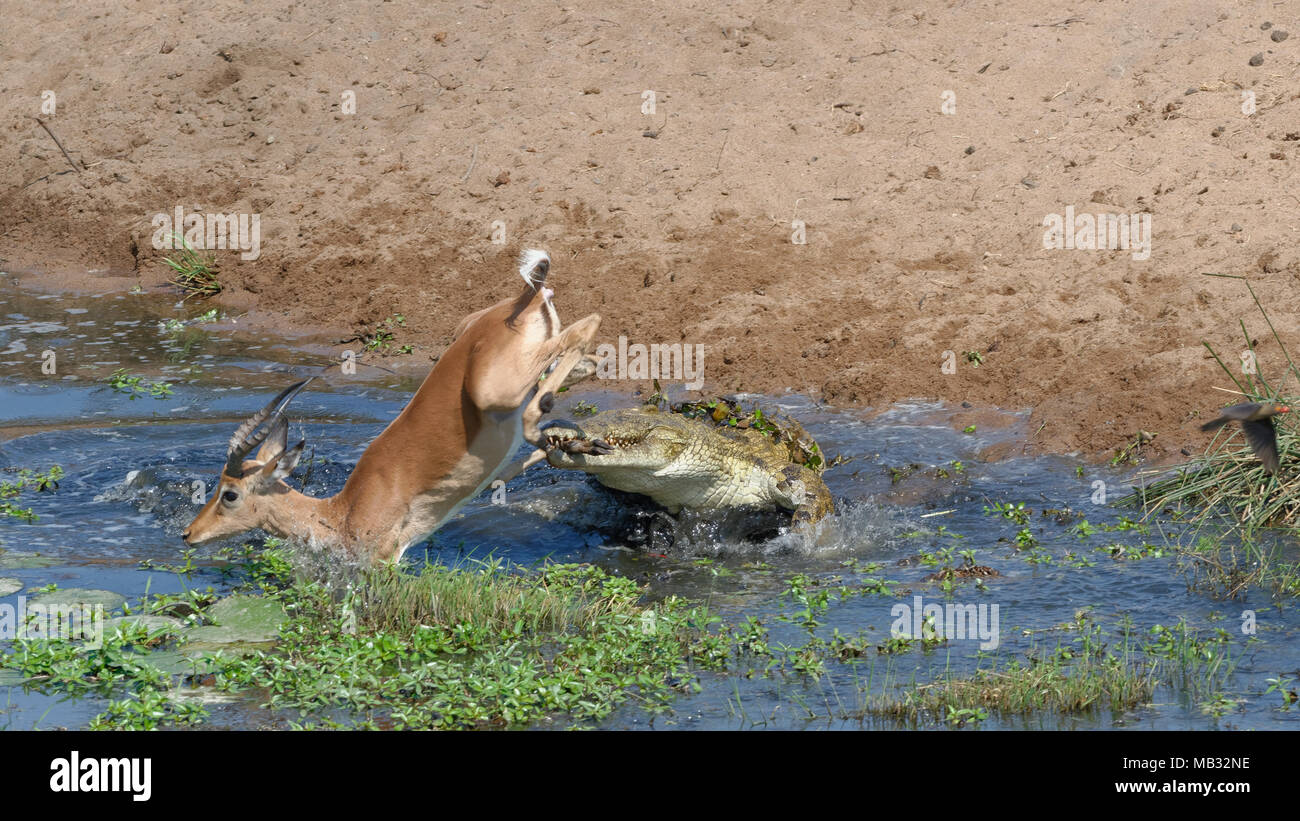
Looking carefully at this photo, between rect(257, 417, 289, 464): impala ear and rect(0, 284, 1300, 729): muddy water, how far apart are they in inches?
35.7

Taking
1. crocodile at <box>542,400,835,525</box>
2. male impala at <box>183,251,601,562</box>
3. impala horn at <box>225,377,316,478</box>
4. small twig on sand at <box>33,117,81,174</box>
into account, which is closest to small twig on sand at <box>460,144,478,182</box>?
small twig on sand at <box>33,117,81,174</box>

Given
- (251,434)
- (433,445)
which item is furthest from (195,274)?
(433,445)

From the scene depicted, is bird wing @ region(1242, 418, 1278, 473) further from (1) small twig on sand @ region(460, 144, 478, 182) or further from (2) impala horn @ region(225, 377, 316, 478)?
(1) small twig on sand @ region(460, 144, 478, 182)

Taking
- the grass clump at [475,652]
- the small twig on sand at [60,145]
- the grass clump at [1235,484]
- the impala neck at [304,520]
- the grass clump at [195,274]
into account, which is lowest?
the grass clump at [475,652]

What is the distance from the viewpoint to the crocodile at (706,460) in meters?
8.15

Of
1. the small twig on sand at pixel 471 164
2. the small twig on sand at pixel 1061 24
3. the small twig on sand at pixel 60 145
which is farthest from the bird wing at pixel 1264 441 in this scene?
the small twig on sand at pixel 60 145

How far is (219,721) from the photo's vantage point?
19.5ft

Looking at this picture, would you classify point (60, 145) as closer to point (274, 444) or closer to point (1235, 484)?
point (274, 444)

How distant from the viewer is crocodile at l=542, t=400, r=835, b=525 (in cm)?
815

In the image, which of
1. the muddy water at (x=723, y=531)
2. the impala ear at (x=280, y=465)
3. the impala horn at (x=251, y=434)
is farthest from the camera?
the impala ear at (x=280, y=465)

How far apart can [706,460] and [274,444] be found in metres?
2.49

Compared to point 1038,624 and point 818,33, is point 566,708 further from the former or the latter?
point 818,33

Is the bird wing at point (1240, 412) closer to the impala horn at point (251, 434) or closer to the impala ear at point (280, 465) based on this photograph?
the impala horn at point (251, 434)

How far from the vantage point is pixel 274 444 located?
24.4 feet
